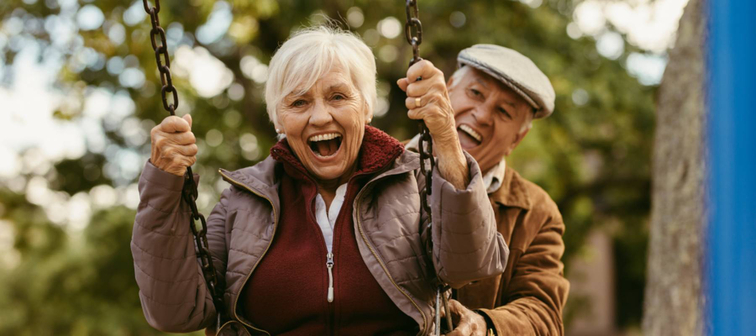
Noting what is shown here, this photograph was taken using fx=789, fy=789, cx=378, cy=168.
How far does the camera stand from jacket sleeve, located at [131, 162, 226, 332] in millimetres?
1963

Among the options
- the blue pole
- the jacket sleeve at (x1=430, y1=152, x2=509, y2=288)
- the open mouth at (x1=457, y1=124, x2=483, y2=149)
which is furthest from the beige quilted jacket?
the blue pole

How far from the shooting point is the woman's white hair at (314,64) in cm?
213

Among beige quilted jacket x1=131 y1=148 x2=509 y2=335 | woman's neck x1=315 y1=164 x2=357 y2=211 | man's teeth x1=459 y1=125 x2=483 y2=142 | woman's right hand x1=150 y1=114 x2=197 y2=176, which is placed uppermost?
man's teeth x1=459 y1=125 x2=483 y2=142

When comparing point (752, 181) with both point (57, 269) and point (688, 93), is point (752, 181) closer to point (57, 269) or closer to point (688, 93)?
point (688, 93)

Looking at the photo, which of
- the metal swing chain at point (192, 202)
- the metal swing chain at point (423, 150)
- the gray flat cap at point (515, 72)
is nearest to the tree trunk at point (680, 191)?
the gray flat cap at point (515, 72)

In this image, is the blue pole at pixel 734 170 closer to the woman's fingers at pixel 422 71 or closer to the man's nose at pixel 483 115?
the man's nose at pixel 483 115

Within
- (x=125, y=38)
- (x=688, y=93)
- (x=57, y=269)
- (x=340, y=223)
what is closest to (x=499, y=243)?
(x=340, y=223)

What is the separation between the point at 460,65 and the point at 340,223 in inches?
47.4

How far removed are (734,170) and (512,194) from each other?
74 centimetres

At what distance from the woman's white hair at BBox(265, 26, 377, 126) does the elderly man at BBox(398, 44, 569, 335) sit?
0.67 meters

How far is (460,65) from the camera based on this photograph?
10.1 ft

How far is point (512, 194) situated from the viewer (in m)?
2.78

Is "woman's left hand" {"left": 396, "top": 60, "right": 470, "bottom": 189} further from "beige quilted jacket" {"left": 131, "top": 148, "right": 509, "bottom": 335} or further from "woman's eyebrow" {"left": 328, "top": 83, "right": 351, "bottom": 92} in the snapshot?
"woman's eyebrow" {"left": 328, "top": 83, "right": 351, "bottom": 92}

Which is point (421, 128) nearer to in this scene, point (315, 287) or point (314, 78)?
point (314, 78)
